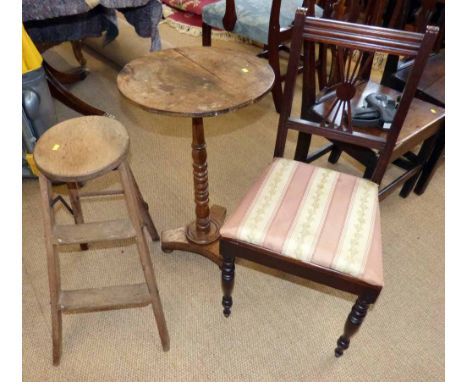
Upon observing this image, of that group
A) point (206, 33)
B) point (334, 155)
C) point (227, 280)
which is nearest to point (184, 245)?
point (227, 280)

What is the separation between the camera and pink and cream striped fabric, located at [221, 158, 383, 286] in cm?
104

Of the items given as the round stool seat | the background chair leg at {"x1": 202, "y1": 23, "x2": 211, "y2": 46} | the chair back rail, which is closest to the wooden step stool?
the round stool seat

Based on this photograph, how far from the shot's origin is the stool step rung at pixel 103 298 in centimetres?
118

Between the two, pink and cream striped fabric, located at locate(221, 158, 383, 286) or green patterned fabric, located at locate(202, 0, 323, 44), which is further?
green patterned fabric, located at locate(202, 0, 323, 44)

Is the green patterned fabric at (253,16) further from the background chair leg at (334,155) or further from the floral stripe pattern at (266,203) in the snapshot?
the floral stripe pattern at (266,203)

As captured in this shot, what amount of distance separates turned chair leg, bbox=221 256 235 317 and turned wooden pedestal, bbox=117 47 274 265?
1.07 feet

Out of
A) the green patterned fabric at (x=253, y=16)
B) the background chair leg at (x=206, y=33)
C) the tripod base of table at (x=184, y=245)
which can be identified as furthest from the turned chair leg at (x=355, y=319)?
the background chair leg at (x=206, y=33)

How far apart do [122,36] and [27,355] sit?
2.86m

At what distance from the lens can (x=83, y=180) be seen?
991 millimetres

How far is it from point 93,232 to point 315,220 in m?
0.68

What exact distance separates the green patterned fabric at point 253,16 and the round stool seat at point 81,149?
4.60 ft

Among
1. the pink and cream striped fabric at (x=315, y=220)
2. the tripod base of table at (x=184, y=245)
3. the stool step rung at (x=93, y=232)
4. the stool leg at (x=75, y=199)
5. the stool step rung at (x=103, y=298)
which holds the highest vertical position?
the pink and cream striped fabric at (x=315, y=220)

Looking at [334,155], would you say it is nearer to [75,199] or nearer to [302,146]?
[302,146]

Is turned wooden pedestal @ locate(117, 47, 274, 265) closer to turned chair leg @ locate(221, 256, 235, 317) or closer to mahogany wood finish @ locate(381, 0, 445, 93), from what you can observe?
turned chair leg @ locate(221, 256, 235, 317)
